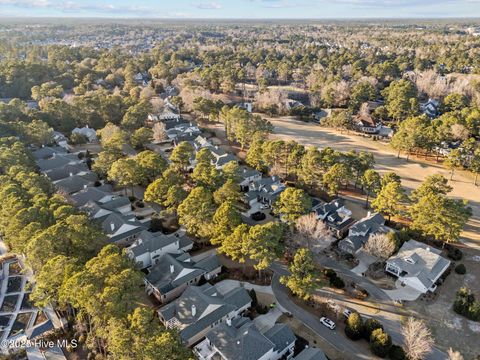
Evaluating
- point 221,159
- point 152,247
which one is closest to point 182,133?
point 221,159

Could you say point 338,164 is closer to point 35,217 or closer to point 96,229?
point 96,229

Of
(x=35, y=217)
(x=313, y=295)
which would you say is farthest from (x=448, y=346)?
(x=35, y=217)

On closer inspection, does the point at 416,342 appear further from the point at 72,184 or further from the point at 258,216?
the point at 72,184

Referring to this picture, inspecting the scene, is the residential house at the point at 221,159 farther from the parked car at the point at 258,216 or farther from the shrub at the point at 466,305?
the shrub at the point at 466,305

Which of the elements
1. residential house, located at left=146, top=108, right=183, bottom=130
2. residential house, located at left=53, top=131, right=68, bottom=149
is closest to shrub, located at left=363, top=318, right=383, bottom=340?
residential house, located at left=53, top=131, right=68, bottom=149

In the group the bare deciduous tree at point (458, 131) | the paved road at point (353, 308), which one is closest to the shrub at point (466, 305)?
the paved road at point (353, 308)

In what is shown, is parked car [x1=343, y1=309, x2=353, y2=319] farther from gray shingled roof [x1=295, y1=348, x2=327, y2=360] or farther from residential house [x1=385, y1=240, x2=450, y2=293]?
residential house [x1=385, y1=240, x2=450, y2=293]
